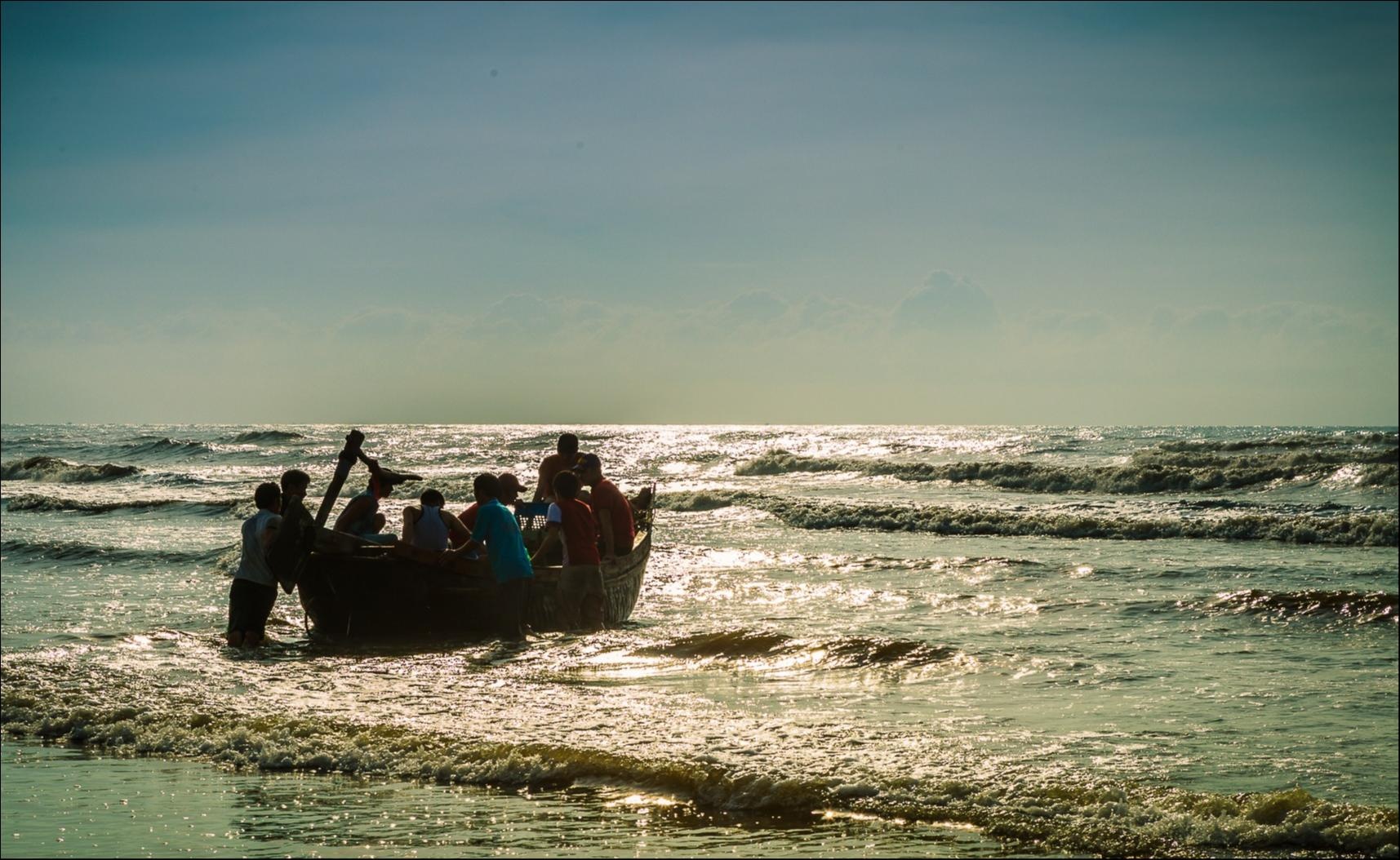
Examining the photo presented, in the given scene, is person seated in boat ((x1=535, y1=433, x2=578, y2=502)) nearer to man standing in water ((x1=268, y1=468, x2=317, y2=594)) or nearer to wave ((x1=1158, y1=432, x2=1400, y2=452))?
man standing in water ((x1=268, y1=468, x2=317, y2=594))

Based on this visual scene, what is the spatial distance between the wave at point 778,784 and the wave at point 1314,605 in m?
8.17

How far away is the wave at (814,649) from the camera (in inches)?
428

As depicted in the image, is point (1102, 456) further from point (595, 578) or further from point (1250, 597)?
point (595, 578)

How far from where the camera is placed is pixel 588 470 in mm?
12914

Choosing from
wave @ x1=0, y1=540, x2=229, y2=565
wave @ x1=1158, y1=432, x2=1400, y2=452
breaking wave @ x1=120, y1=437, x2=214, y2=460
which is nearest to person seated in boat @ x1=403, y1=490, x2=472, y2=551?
wave @ x1=0, y1=540, x2=229, y2=565

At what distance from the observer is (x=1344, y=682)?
385 inches

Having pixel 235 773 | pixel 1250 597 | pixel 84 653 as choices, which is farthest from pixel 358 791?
pixel 1250 597

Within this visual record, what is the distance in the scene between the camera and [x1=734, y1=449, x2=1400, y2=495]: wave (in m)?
35.5

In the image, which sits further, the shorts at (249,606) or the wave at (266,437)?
the wave at (266,437)

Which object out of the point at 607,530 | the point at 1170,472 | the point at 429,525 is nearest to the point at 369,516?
the point at 429,525

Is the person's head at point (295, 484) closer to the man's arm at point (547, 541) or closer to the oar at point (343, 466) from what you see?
the oar at point (343, 466)

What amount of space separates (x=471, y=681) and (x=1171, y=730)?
5.42 m

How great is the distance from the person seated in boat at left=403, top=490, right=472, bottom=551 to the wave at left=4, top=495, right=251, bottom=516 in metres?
23.1

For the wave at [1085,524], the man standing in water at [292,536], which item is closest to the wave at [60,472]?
the wave at [1085,524]
